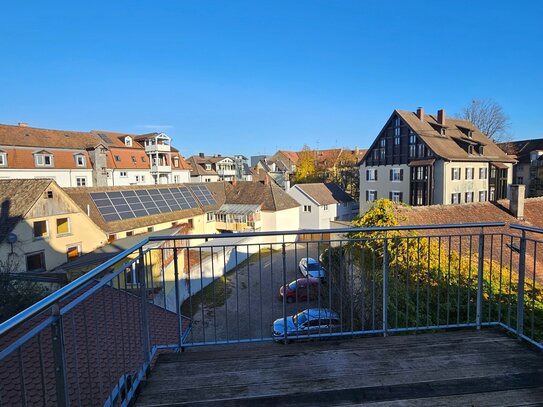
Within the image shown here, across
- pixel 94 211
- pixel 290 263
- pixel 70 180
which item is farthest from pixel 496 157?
pixel 70 180

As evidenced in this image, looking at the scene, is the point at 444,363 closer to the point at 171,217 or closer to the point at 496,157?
the point at 171,217

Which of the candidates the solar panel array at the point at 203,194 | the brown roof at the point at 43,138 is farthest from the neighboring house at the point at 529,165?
the brown roof at the point at 43,138

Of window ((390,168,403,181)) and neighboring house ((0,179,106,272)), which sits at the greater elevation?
window ((390,168,403,181))

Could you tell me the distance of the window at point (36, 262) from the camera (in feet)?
60.8

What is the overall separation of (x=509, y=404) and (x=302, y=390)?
1592 millimetres

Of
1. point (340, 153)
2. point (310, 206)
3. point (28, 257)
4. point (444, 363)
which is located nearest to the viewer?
point (444, 363)

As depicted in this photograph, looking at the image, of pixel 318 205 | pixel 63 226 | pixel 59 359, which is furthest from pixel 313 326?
pixel 318 205

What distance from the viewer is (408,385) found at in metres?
2.84

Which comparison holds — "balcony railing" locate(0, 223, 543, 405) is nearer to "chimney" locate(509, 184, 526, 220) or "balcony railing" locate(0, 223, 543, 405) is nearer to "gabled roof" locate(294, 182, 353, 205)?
"chimney" locate(509, 184, 526, 220)

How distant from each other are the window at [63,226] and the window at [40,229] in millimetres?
777

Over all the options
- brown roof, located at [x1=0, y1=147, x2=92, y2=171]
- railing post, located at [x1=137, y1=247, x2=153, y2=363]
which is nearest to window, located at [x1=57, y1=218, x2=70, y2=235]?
brown roof, located at [x1=0, y1=147, x2=92, y2=171]

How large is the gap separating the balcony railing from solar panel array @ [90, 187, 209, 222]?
11252 millimetres

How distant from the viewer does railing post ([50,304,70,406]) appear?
186 centimetres

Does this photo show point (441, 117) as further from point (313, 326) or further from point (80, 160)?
point (80, 160)
